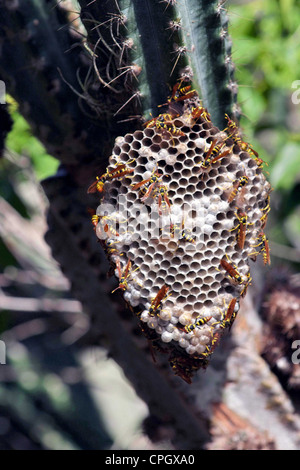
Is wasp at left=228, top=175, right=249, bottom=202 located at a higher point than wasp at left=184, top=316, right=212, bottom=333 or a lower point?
higher

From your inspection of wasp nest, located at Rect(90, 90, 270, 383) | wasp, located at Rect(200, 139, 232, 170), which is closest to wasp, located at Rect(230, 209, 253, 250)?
wasp nest, located at Rect(90, 90, 270, 383)

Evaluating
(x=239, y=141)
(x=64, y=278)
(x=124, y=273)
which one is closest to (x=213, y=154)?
(x=239, y=141)

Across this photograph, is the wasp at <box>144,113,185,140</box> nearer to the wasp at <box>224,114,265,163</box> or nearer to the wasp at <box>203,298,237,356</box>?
the wasp at <box>224,114,265,163</box>

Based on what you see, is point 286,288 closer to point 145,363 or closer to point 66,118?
point 145,363

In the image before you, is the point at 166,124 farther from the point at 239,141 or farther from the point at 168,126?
the point at 239,141

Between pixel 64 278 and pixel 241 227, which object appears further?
pixel 64 278

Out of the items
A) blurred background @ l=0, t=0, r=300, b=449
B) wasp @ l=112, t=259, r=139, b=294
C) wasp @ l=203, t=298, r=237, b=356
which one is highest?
wasp @ l=112, t=259, r=139, b=294
